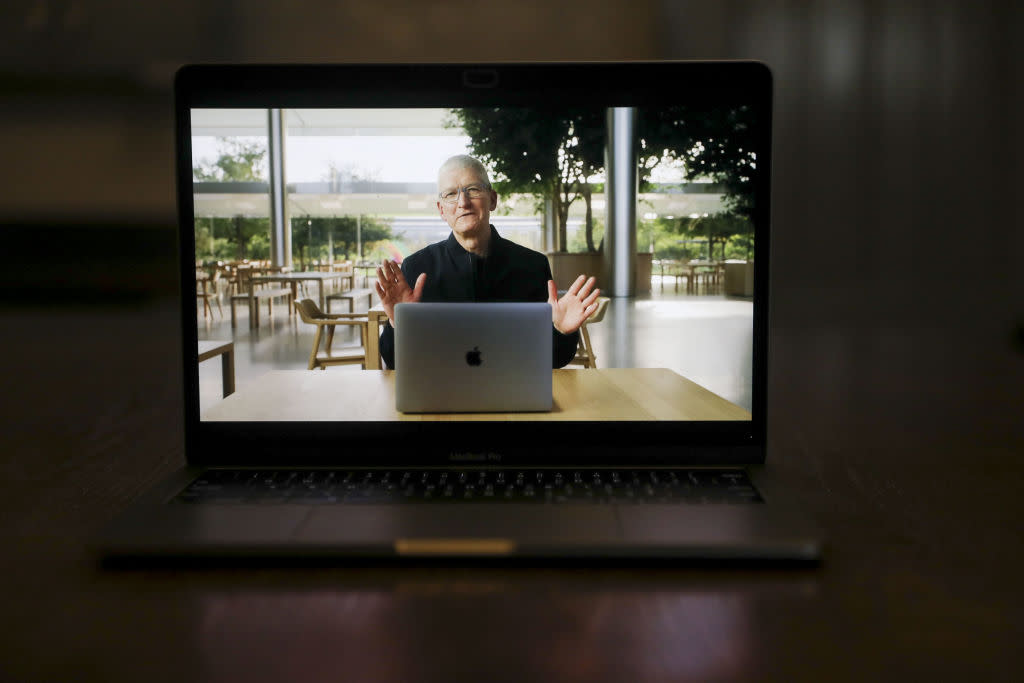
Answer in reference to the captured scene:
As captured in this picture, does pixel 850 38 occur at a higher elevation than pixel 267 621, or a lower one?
higher

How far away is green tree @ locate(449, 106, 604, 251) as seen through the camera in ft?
2.21

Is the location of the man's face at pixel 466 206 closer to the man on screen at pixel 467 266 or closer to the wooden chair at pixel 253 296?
the man on screen at pixel 467 266

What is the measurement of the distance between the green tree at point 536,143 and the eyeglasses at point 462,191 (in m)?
0.03

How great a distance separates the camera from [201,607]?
13.9 inches

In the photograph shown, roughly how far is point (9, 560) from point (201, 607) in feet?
0.51

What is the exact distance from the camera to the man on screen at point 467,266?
0.76 meters

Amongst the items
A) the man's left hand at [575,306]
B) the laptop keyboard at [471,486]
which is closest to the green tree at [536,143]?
the man's left hand at [575,306]

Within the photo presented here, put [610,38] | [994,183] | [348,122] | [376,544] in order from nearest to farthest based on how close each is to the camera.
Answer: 1. [376,544]
2. [348,122]
3. [610,38]
4. [994,183]

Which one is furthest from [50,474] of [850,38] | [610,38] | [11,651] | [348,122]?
[850,38]

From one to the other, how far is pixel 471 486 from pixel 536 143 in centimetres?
38

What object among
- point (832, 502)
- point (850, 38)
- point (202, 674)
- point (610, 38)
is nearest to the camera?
point (202, 674)

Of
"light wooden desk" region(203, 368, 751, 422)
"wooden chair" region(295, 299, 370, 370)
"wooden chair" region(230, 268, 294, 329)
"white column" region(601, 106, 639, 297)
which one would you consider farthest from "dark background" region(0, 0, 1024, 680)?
"wooden chair" region(230, 268, 294, 329)

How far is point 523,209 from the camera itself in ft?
2.55

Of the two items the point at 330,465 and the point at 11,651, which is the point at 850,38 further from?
the point at 11,651
